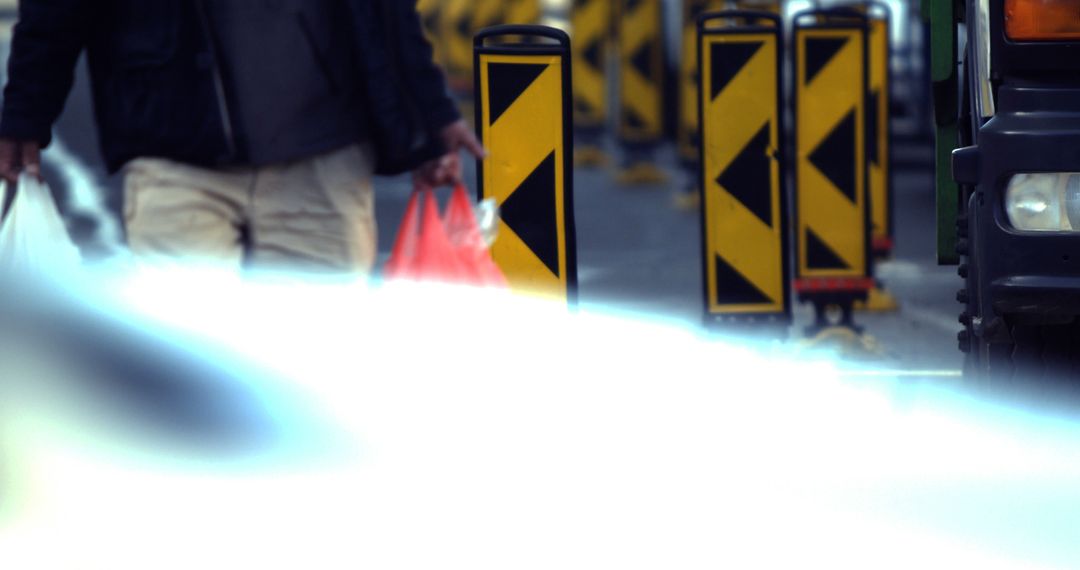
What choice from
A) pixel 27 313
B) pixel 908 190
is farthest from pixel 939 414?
pixel 908 190

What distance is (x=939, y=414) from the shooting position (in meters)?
6.35

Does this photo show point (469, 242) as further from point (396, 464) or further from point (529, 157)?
point (529, 157)

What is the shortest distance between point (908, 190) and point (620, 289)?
561 centimetres

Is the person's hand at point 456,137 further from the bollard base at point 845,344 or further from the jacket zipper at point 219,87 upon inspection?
the bollard base at point 845,344

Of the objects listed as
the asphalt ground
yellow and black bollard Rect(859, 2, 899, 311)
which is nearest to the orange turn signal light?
the asphalt ground

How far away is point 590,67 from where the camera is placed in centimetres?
1858

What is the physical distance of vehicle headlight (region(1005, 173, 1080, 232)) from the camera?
4.47m

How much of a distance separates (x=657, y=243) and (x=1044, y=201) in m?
7.54

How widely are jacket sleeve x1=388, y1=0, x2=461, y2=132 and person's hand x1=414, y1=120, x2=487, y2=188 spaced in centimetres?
2

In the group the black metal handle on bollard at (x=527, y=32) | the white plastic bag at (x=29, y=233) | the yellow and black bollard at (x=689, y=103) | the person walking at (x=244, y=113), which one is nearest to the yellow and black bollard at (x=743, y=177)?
the black metal handle on bollard at (x=527, y=32)

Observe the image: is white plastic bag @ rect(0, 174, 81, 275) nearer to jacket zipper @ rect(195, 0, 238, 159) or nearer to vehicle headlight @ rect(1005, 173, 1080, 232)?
jacket zipper @ rect(195, 0, 238, 159)

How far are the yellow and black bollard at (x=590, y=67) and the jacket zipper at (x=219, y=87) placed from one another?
14.0 metres

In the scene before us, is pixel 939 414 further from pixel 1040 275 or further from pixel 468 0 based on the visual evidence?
pixel 468 0

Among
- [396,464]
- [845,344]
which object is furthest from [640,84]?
[396,464]
